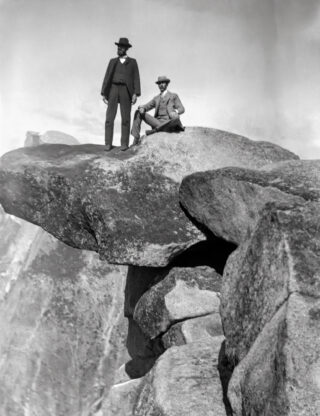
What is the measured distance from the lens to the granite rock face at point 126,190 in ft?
41.1

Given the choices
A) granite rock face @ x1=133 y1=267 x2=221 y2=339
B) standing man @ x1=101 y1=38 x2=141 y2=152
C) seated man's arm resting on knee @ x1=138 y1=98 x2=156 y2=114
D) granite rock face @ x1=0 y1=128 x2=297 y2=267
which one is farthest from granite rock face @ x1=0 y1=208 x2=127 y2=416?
seated man's arm resting on knee @ x1=138 y1=98 x2=156 y2=114

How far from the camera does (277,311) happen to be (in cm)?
572

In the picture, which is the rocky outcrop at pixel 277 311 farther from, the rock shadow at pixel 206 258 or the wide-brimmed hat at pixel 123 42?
the wide-brimmed hat at pixel 123 42

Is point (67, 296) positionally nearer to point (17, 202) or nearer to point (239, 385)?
point (17, 202)

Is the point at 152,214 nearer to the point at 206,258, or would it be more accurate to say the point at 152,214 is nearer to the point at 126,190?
the point at 126,190

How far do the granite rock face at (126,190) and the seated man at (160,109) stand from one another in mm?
909

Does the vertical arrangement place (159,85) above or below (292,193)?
above

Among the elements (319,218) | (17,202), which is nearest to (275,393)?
(319,218)

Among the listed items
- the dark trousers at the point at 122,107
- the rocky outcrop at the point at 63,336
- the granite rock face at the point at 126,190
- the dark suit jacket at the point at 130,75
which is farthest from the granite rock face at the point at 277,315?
the rocky outcrop at the point at 63,336

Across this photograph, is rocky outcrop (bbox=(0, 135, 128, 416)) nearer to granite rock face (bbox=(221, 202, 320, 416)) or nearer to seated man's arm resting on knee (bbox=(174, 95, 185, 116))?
seated man's arm resting on knee (bbox=(174, 95, 185, 116))

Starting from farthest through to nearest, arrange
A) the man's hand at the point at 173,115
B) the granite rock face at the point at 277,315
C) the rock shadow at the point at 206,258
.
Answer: the man's hand at the point at 173,115, the rock shadow at the point at 206,258, the granite rock face at the point at 277,315

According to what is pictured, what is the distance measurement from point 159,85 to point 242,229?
6944mm

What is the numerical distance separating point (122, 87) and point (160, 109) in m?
1.50

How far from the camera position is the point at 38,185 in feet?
47.1
